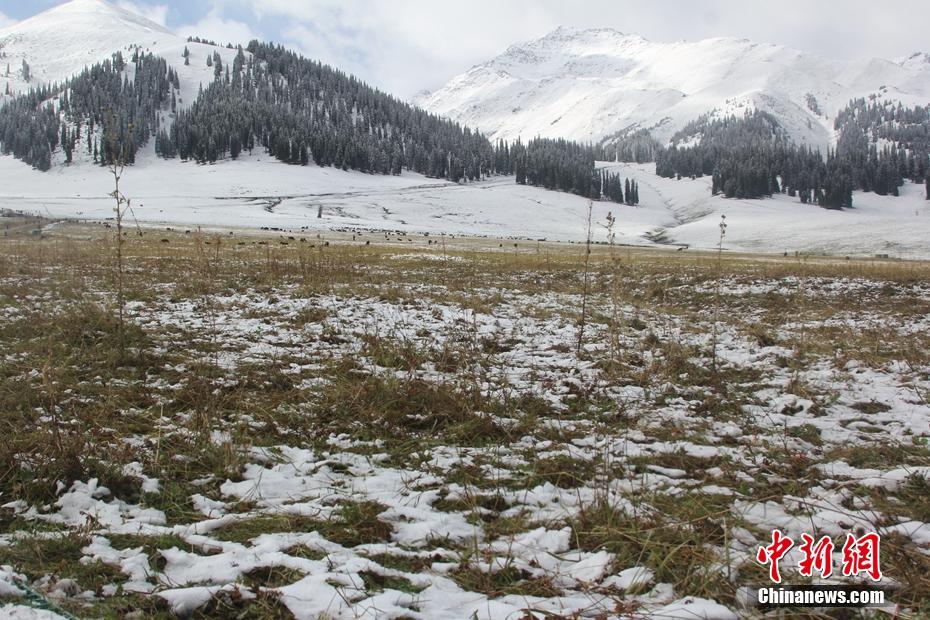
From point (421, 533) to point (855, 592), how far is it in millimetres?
2551

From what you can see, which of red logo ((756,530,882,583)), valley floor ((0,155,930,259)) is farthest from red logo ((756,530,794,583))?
Result: valley floor ((0,155,930,259))

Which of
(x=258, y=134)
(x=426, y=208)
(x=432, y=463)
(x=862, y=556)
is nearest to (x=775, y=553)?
(x=862, y=556)

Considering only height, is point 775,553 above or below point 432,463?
above

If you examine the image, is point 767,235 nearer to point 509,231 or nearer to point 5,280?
point 509,231

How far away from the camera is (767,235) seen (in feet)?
275

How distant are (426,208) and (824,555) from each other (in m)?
107

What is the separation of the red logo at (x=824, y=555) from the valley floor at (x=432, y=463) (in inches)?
3.4

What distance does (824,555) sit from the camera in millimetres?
3039

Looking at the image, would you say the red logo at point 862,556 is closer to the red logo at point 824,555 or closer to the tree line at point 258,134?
the red logo at point 824,555

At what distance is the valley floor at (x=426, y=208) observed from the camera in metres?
72.4

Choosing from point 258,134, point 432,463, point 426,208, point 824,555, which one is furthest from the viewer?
point 258,134

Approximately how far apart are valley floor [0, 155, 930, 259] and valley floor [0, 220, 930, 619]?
178 ft

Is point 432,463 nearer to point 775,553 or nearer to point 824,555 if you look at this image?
point 775,553

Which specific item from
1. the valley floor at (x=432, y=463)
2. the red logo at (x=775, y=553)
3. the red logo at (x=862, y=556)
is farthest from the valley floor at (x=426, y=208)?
the red logo at (x=862, y=556)
